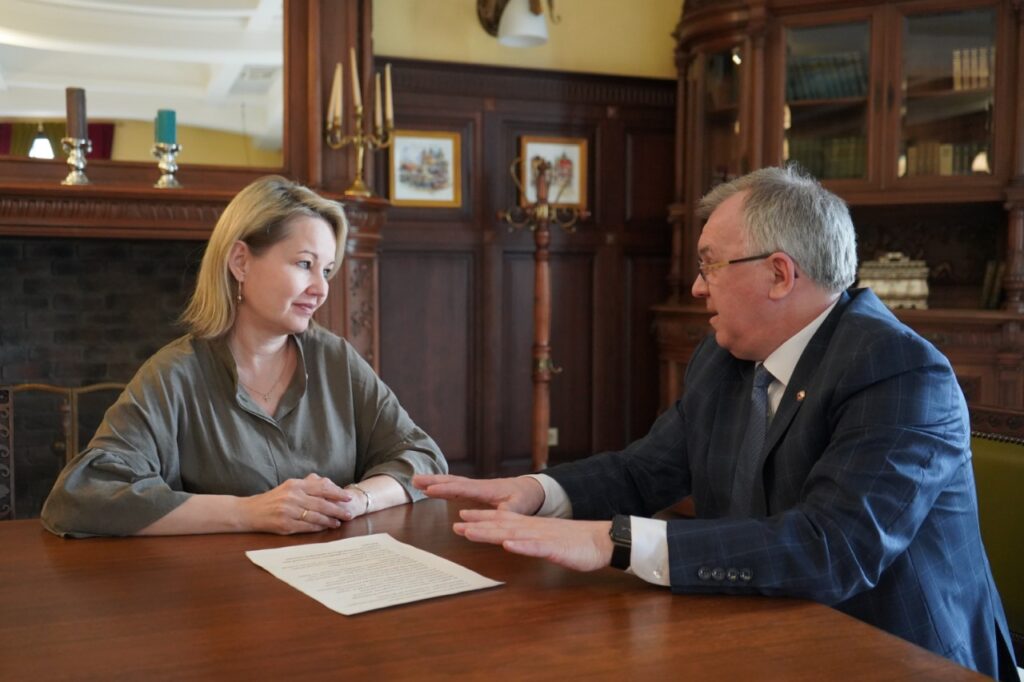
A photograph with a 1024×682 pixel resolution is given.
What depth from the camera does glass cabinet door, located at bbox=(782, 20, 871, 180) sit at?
4293 mm

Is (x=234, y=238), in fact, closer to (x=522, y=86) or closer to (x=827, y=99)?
(x=522, y=86)

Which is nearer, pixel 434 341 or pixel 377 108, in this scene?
pixel 377 108

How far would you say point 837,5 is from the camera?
425 cm

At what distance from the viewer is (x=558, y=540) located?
1298 millimetres

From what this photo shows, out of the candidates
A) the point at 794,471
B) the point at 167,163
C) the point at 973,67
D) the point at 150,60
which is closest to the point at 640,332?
the point at 973,67

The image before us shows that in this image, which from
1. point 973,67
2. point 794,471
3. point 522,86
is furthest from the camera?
point 522,86

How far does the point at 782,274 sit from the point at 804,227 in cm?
8

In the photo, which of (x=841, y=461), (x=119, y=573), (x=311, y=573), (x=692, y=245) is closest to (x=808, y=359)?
(x=841, y=461)

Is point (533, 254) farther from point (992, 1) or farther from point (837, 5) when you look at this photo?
point (992, 1)

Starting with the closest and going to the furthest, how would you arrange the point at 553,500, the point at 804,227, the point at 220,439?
the point at 804,227 → the point at 553,500 → the point at 220,439

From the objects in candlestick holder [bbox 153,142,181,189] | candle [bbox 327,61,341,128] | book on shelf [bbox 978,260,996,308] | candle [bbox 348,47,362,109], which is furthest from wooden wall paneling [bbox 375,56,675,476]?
book on shelf [bbox 978,260,996,308]

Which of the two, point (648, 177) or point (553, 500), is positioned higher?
point (648, 177)

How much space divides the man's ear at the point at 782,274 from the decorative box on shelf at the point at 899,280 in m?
2.87

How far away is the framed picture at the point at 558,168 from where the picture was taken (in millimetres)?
4609
